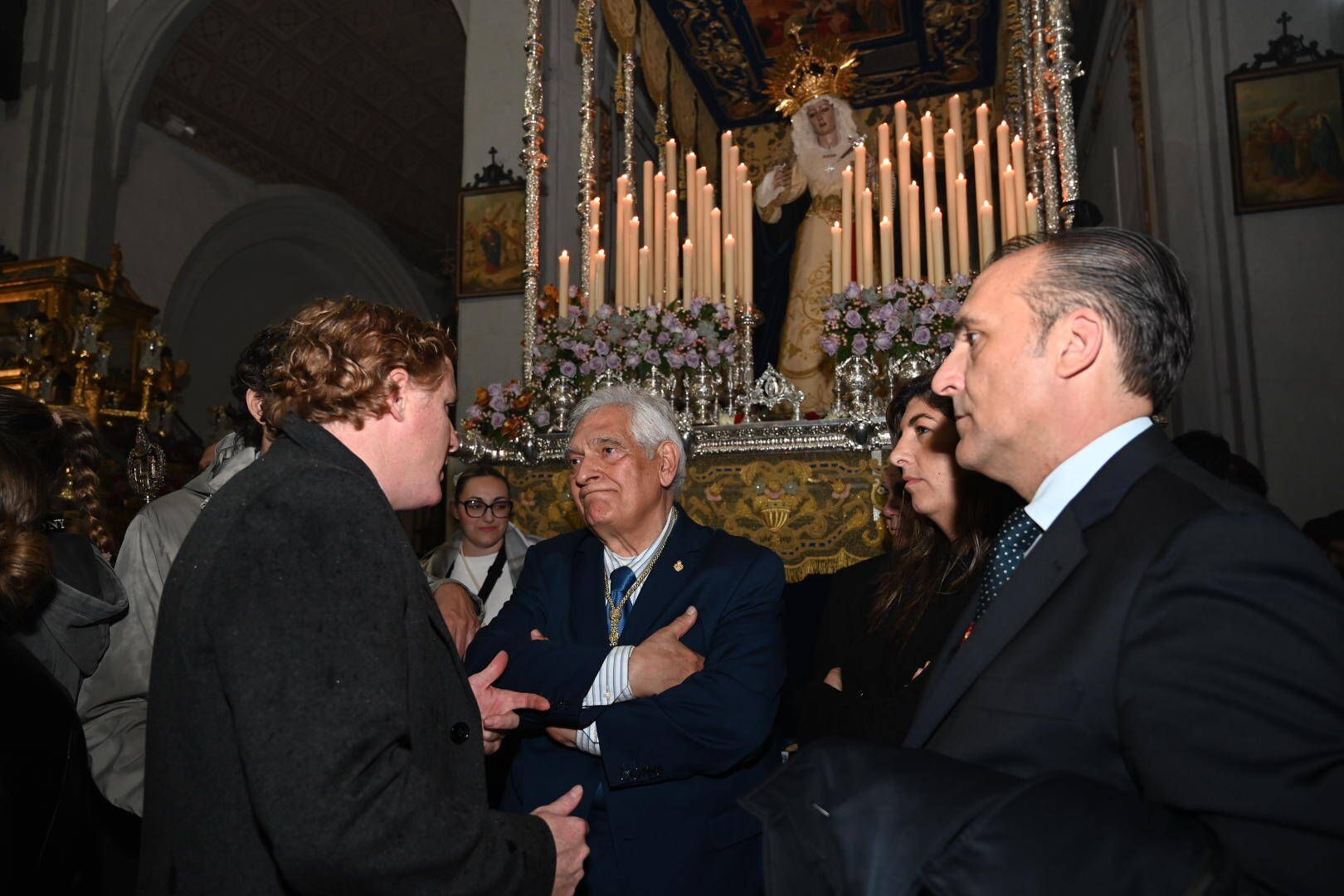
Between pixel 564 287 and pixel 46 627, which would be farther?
pixel 564 287

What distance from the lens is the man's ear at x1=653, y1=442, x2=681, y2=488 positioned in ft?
9.02

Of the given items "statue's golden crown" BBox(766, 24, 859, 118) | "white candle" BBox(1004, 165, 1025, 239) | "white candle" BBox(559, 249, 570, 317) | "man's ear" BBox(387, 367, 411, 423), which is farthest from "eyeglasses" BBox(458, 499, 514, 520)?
"statue's golden crown" BBox(766, 24, 859, 118)

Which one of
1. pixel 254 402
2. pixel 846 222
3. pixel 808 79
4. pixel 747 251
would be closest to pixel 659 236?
pixel 747 251

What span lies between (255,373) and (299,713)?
4.30 ft

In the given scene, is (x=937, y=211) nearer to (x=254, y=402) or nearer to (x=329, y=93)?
(x=254, y=402)

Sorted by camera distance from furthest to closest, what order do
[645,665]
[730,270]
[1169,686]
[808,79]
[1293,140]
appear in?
[808,79]
[1293,140]
[730,270]
[645,665]
[1169,686]

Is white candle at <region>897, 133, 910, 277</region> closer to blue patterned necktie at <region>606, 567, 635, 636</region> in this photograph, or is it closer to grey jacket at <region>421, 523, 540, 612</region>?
grey jacket at <region>421, 523, 540, 612</region>

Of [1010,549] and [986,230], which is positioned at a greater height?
[986,230]

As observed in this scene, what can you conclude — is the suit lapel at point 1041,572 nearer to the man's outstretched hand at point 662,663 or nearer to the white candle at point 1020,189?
the man's outstretched hand at point 662,663

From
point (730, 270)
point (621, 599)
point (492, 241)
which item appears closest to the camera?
point (621, 599)

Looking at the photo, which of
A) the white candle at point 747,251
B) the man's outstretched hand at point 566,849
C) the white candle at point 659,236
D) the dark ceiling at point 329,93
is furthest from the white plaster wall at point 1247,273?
the dark ceiling at point 329,93

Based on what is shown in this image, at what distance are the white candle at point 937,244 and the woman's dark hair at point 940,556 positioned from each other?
2.04m

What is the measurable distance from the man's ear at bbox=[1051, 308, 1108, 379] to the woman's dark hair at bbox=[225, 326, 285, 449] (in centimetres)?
135

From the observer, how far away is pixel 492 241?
671 cm
